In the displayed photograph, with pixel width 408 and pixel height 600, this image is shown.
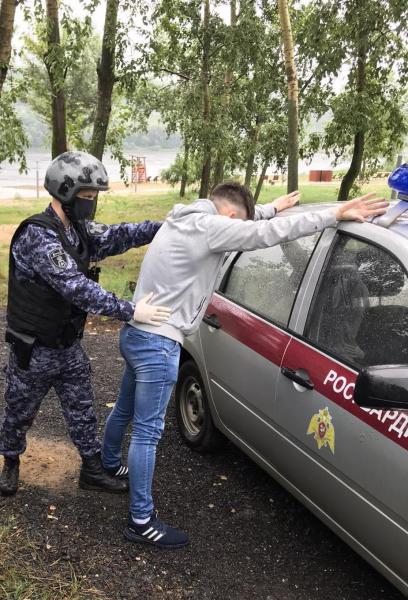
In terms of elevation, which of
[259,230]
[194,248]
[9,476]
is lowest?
[9,476]

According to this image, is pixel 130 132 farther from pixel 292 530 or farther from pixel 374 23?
pixel 292 530

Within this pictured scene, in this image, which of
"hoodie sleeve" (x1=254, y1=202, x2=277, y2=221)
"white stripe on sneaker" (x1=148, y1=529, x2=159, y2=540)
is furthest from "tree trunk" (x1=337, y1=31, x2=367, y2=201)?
"white stripe on sneaker" (x1=148, y1=529, x2=159, y2=540)

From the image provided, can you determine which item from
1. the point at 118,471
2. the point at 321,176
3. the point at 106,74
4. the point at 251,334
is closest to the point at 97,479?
the point at 118,471

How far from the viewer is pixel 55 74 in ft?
30.1

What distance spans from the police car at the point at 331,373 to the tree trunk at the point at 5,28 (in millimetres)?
3443

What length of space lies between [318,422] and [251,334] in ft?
2.26

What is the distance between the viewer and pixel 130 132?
1653 centimetres

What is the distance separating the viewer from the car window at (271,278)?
3074mm

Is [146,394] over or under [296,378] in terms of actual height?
under

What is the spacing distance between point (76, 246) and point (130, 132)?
14.2 meters

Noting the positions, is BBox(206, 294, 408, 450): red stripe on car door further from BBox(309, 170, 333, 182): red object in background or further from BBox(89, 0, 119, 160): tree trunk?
BBox(309, 170, 333, 182): red object in background

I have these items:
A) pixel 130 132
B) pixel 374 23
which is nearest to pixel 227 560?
pixel 374 23

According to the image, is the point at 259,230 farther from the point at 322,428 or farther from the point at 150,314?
the point at 322,428

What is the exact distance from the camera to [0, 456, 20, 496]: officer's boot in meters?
3.35
